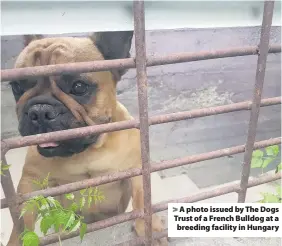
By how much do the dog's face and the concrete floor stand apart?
1125mm

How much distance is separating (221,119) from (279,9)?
2.24m

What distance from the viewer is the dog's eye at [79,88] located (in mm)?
1235

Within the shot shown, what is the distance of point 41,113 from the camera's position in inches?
44.9

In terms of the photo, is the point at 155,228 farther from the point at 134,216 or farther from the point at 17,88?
the point at 17,88

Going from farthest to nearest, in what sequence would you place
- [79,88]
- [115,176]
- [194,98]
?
[194,98], [79,88], [115,176]

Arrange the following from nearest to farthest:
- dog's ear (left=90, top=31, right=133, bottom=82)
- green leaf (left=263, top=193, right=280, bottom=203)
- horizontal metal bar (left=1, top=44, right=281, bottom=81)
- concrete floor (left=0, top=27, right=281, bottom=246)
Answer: horizontal metal bar (left=1, top=44, right=281, bottom=81), dog's ear (left=90, top=31, right=133, bottom=82), green leaf (left=263, top=193, right=280, bottom=203), concrete floor (left=0, top=27, right=281, bottom=246)

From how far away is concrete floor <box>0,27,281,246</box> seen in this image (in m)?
2.52

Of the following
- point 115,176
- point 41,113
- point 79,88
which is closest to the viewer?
point 115,176

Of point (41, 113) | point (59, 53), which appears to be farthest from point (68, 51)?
point (41, 113)

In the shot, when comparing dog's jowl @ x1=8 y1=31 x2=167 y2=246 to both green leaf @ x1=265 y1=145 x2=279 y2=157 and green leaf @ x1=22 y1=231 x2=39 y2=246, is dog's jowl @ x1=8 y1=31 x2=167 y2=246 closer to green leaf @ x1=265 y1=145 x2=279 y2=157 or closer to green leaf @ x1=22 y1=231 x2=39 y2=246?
green leaf @ x1=22 y1=231 x2=39 y2=246

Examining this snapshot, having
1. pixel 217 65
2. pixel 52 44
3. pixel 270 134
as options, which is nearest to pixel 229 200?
pixel 52 44

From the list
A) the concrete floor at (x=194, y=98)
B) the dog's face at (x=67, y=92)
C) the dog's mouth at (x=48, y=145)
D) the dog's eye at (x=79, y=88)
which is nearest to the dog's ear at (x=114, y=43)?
the dog's face at (x=67, y=92)
